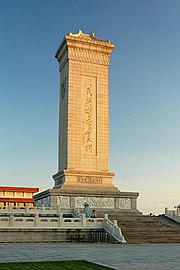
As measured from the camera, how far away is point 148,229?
78.2 ft

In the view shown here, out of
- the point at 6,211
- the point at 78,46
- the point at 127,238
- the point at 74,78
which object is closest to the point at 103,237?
the point at 127,238

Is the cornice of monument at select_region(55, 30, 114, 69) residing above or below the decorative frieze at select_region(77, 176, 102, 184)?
above

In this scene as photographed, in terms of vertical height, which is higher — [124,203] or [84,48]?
[84,48]

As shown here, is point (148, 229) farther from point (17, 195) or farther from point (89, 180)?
point (17, 195)

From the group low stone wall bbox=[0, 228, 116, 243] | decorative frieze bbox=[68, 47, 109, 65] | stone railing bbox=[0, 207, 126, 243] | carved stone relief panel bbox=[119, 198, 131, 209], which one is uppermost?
decorative frieze bbox=[68, 47, 109, 65]

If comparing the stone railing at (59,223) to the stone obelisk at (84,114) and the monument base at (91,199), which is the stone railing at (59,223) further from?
the stone obelisk at (84,114)

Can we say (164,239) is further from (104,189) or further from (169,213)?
(104,189)

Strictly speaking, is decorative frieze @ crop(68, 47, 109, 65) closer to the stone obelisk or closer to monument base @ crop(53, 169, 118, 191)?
the stone obelisk

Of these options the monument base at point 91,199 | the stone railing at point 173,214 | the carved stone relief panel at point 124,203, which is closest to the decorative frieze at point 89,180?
the monument base at point 91,199

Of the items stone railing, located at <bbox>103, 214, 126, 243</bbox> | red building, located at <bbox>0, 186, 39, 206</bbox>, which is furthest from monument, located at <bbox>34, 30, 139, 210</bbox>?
red building, located at <bbox>0, 186, 39, 206</bbox>

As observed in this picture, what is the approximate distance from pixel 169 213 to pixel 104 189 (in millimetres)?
5822

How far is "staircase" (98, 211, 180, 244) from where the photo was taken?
21.7 m

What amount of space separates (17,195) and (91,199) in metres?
28.5

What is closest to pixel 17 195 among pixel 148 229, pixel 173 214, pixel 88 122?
pixel 88 122
